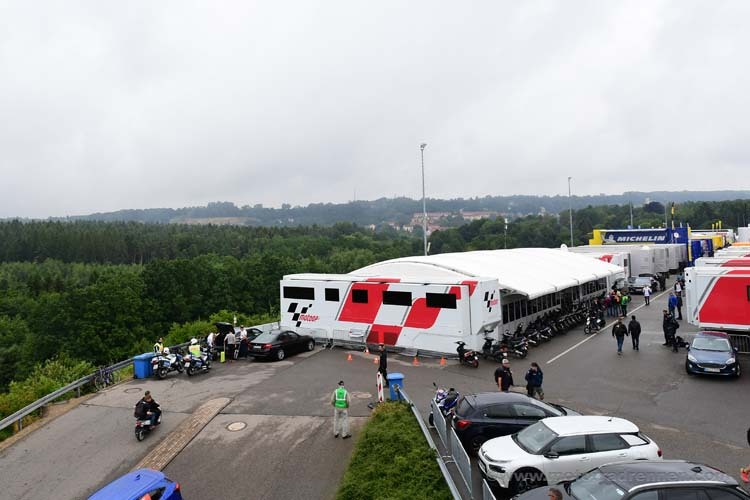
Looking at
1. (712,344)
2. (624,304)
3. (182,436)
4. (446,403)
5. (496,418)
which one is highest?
(496,418)

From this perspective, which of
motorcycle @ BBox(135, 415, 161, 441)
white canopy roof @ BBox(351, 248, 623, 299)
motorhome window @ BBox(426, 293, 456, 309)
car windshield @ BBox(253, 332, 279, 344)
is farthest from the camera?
white canopy roof @ BBox(351, 248, 623, 299)

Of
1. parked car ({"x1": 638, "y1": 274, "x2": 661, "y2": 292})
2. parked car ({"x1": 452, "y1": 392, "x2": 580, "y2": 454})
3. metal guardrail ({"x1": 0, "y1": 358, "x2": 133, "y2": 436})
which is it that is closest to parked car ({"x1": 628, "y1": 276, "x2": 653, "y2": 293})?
parked car ({"x1": 638, "y1": 274, "x2": 661, "y2": 292})

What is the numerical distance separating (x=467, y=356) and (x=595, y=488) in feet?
37.4

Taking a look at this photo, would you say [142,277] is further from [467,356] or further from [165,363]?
[467,356]

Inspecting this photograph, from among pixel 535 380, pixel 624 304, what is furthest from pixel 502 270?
pixel 535 380

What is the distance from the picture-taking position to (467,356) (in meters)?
18.5

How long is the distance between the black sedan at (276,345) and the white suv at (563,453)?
12.5 meters

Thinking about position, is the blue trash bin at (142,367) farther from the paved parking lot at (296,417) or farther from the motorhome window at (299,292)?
the motorhome window at (299,292)

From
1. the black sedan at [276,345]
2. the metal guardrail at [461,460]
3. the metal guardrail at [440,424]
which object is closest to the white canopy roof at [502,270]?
the black sedan at [276,345]

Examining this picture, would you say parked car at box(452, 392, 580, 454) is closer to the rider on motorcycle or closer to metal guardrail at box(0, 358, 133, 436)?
the rider on motorcycle

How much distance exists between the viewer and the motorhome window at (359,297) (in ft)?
73.1

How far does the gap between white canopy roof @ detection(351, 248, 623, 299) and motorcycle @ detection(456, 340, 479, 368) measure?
3080mm

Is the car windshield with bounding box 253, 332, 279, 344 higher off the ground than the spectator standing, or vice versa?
the car windshield with bounding box 253, 332, 279, 344

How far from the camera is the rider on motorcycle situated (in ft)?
41.4
